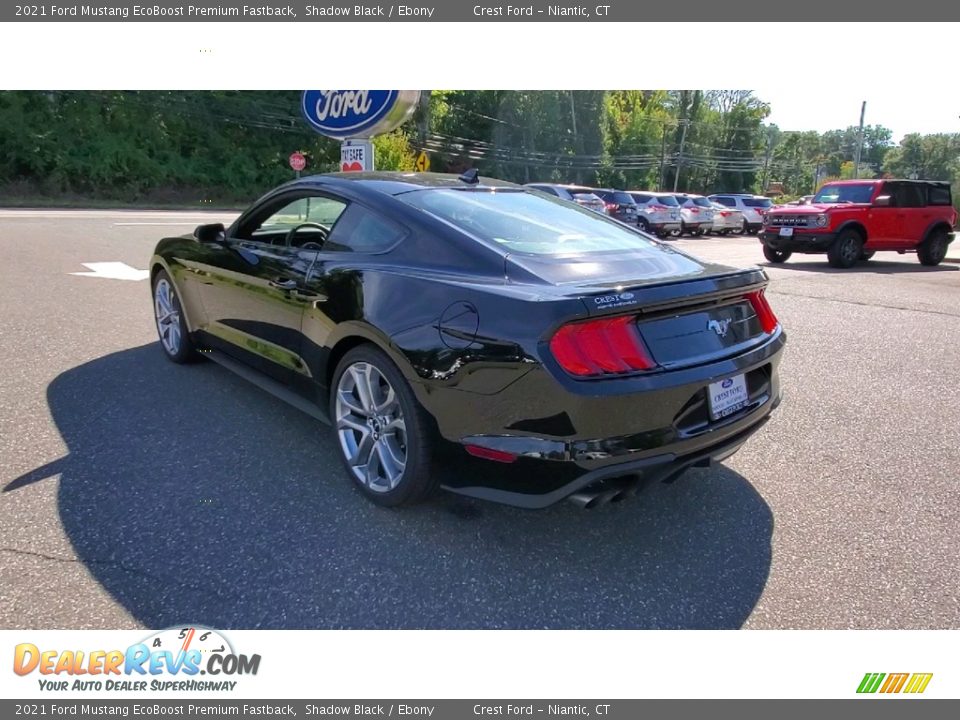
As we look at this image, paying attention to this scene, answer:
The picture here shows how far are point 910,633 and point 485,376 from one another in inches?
69.3

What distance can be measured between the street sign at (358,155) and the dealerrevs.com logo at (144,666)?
6.76 metres

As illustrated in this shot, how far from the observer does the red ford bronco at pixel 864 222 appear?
12789mm

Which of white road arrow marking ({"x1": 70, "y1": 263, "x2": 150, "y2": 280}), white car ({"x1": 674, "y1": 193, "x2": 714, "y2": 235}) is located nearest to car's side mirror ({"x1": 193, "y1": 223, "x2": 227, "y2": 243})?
white road arrow marking ({"x1": 70, "y1": 263, "x2": 150, "y2": 280})

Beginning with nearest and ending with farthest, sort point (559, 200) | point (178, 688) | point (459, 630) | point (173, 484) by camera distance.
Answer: point (178, 688)
point (459, 630)
point (173, 484)
point (559, 200)

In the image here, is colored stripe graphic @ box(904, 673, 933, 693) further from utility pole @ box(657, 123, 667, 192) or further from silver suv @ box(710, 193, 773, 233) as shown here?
utility pole @ box(657, 123, 667, 192)

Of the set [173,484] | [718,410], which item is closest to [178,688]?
[173,484]

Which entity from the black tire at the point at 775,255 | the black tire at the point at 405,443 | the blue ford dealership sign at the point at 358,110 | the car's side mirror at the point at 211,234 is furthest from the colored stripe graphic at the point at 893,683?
the black tire at the point at 775,255

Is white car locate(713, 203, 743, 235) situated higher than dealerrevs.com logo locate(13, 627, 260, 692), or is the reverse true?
white car locate(713, 203, 743, 235)

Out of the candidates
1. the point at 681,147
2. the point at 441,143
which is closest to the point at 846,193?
the point at 441,143

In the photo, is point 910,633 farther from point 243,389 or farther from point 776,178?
point 776,178

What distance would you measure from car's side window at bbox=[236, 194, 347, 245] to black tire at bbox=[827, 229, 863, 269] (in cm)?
1180

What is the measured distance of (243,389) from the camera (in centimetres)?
454

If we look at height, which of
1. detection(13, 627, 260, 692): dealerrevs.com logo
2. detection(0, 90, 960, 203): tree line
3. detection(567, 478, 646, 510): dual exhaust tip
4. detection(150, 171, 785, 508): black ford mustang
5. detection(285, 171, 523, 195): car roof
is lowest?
detection(13, 627, 260, 692): dealerrevs.com logo

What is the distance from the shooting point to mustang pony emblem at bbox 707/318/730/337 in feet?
9.06
